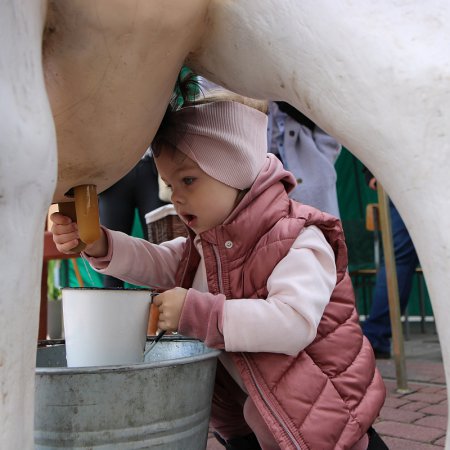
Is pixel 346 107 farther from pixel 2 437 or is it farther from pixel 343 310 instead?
pixel 343 310

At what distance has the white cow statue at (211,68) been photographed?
49cm

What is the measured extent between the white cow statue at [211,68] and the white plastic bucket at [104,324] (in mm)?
242

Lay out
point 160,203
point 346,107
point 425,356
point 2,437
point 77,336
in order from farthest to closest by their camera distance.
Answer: point 425,356 < point 160,203 < point 77,336 < point 346,107 < point 2,437

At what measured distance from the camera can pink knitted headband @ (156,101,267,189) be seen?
3.28 feet

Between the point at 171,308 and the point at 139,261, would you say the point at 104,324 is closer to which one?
the point at 171,308

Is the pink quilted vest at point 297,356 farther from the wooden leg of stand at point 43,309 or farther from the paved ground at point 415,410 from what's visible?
the wooden leg of stand at point 43,309

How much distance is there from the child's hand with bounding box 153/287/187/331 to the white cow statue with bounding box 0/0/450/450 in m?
0.30

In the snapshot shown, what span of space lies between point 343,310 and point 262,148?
32 centimetres

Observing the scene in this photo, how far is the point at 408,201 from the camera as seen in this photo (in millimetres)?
572

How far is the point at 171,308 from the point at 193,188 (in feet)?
0.71

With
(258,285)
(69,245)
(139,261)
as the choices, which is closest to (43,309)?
(139,261)

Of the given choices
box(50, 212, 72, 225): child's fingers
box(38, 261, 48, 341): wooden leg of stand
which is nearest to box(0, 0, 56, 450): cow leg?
box(50, 212, 72, 225): child's fingers

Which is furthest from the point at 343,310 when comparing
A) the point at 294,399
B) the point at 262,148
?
the point at 262,148

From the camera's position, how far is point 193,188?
1.02 m
